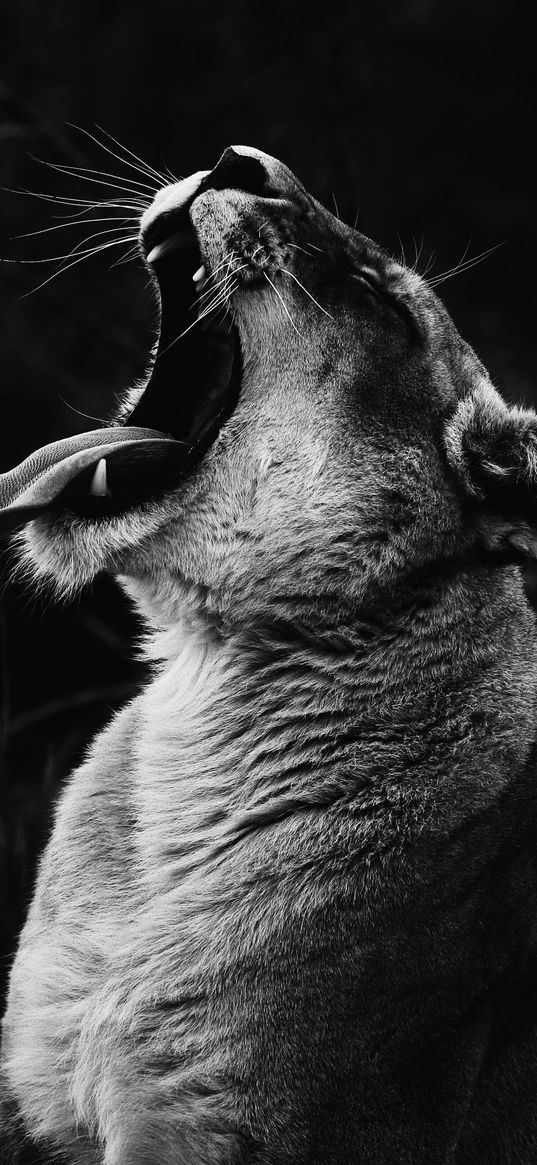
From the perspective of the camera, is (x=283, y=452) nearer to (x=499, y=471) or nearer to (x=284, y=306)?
(x=284, y=306)

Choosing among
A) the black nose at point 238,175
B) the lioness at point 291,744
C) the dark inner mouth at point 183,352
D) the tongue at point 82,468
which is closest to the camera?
the lioness at point 291,744

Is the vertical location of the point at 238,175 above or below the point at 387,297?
above

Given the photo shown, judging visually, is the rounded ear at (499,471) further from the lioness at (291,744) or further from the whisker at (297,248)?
the whisker at (297,248)

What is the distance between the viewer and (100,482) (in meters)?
3.01

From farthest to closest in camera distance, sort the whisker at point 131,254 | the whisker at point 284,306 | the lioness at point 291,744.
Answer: the whisker at point 131,254 < the whisker at point 284,306 < the lioness at point 291,744

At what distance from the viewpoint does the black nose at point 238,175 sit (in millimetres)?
3271

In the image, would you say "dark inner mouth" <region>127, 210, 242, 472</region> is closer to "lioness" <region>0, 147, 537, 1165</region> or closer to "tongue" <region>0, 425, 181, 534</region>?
"lioness" <region>0, 147, 537, 1165</region>

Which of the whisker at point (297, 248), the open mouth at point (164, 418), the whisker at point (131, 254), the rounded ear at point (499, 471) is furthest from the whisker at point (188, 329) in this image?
the rounded ear at point (499, 471)

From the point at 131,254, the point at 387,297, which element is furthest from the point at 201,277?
the point at 131,254

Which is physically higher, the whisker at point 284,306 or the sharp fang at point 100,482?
the whisker at point 284,306

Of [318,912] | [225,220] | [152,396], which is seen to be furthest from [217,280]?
[318,912]

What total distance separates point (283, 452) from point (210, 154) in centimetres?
512

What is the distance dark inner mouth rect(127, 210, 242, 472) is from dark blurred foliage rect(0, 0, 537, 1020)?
330cm

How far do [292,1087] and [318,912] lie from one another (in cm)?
36
